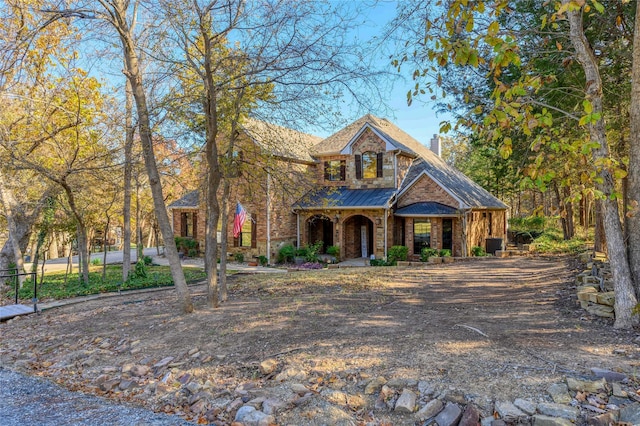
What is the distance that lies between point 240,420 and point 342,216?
15963 mm

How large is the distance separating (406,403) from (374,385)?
1.47 ft

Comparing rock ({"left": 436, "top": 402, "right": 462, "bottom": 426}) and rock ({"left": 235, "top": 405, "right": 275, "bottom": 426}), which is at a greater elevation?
rock ({"left": 436, "top": 402, "right": 462, "bottom": 426})

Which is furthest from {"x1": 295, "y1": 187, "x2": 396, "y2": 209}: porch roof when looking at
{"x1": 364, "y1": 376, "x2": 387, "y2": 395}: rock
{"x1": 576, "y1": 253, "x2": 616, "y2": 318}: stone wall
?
{"x1": 364, "y1": 376, "x2": 387, "y2": 395}: rock

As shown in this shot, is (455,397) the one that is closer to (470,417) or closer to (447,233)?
(470,417)

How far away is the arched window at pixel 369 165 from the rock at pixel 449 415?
56.0 ft

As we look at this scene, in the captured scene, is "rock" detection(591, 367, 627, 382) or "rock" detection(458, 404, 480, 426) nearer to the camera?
"rock" detection(458, 404, 480, 426)

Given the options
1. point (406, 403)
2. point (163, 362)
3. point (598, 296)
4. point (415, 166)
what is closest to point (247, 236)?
point (415, 166)

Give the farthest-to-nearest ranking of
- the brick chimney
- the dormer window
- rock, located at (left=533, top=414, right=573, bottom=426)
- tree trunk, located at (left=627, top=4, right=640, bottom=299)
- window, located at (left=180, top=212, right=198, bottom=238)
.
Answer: the brick chimney < window, located at (left=180, top=212, right=198, bottom=238) < the dormer window < tree trunk, located at (left=627, top=4, right=640, bottom=299) < rock, located at (left=533, top=414, right=573, bottom=426)

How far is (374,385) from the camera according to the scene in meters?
4.30

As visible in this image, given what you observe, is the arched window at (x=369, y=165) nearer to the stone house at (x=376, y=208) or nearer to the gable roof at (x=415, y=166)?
the stone house at (x=376, y=208)

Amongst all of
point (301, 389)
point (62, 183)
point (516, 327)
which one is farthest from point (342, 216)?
point (301, 389)

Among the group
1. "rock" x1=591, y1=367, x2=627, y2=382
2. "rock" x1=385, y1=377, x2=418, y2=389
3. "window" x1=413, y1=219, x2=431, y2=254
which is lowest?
"rock" x1=385, y1=377, x2=418, y2=389

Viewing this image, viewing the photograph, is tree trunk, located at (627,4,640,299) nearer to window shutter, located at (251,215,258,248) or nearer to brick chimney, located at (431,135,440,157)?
window shutter, located at (251,215,258,248)

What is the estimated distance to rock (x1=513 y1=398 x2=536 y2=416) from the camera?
3.60 m
